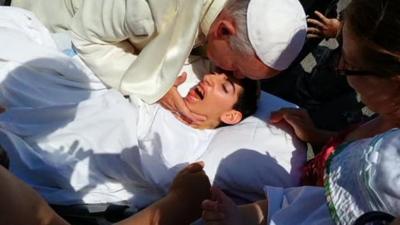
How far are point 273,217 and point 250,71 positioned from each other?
1.95ft

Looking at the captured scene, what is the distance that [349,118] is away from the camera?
2.14 meters

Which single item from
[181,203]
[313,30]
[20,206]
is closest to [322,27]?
[313,30]

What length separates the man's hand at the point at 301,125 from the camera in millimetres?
1840

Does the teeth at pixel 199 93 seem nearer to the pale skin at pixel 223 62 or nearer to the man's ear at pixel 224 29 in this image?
the pale skin at pixel 223 62

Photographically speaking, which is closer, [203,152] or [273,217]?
[273,217]

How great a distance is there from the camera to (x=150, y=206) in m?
1.56

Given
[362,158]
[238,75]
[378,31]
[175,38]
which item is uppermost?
[378,31]

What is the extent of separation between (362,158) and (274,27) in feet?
2.42

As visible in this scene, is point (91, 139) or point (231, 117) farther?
point (231, 117)

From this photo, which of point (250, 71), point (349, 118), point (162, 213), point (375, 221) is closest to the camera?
point (375, 221)

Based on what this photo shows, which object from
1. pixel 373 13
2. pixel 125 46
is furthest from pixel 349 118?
pixel 373 13

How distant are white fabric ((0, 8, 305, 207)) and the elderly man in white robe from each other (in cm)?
6

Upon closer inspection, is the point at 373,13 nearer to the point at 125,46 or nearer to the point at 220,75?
the point at 220,75

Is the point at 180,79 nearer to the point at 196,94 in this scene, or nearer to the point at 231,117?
the point at 196,94
